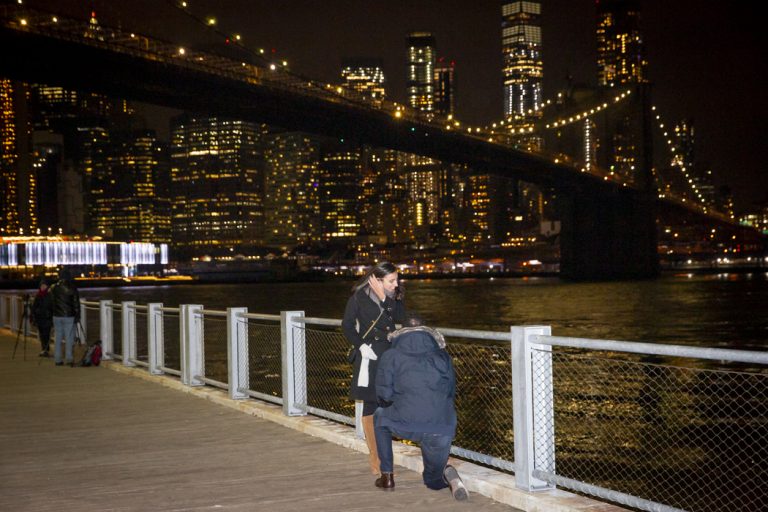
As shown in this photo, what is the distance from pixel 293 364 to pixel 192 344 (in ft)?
9.29

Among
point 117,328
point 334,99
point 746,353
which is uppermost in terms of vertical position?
point 334,99

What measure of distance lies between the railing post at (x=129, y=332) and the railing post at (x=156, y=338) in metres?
0.86

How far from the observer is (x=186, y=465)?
281 inches

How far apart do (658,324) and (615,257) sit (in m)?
53.1

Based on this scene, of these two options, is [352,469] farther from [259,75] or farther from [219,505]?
[259,75]

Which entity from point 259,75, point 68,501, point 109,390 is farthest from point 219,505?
point 259,75

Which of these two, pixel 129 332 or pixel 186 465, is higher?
pixel 129 332

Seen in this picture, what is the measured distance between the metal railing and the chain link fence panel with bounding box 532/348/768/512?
2 centimetres

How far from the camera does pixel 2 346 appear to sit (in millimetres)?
20031

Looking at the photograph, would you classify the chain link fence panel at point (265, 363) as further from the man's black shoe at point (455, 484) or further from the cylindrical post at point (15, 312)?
the man's black shoe at point (455, 484)

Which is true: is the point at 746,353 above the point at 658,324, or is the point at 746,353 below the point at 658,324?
above

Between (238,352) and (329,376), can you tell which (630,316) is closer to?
(329,376)

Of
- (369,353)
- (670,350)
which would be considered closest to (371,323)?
(369,353)

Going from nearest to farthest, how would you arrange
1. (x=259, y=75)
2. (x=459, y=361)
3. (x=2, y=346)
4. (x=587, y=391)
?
(x=587, y=391), (x=2, y=346), (x=459, y=361), (x=259, y=75)
